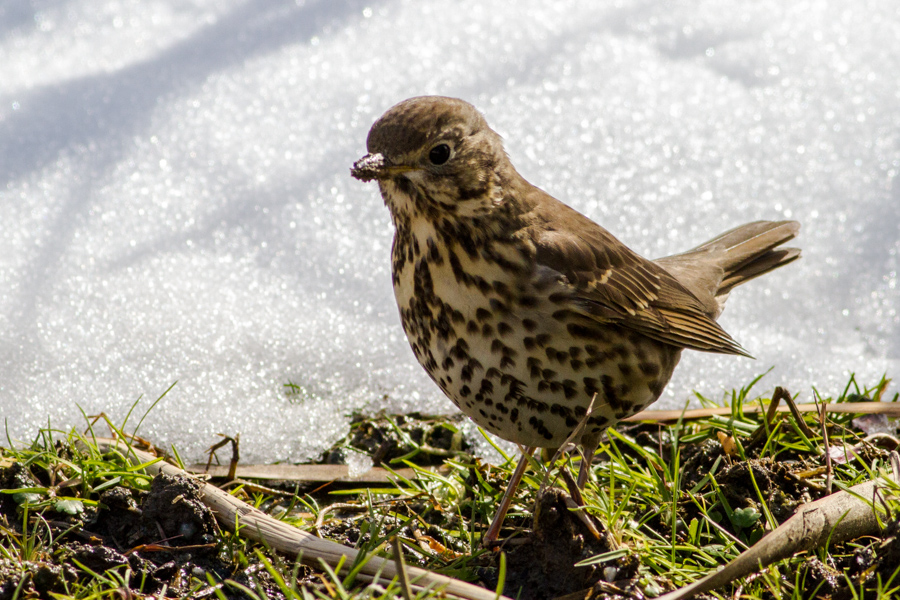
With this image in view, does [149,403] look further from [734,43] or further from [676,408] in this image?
[734,43]

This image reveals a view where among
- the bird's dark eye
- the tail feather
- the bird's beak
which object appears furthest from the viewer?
the tail feather

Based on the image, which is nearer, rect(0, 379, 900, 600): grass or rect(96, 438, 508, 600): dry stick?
rect(96, 438, 508, 600): dry stick

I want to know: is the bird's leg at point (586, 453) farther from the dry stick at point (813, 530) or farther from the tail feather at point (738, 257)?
the tail feather at point (738, 257)

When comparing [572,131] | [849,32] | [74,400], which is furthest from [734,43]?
[74,400]

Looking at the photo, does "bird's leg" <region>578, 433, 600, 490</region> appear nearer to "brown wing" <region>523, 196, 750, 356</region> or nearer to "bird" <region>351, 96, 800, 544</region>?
"bird" <region>351, 96, 800, 544</region>

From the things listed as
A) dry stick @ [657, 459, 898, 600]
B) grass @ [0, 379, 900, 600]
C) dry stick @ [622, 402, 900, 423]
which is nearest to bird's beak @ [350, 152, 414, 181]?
grass @ [0, 379, 900, 600]

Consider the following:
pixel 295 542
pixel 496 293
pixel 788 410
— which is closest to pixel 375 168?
pixel 496 293
